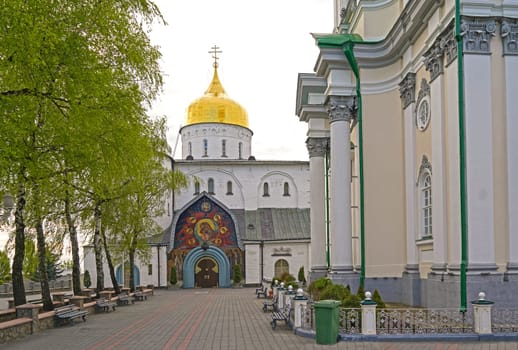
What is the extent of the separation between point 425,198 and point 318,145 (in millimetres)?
10014

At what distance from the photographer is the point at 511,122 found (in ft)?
49.9

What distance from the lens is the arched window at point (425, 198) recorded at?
19.0 metres

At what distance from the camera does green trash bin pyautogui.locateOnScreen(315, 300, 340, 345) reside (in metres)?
12.8

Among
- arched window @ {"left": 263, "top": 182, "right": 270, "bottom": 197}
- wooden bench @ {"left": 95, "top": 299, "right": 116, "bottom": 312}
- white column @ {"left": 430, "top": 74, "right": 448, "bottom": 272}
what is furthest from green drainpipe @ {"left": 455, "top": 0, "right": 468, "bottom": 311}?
arched window @ {"left": 263, "top": 182, "right": 270, "bottom": 197}

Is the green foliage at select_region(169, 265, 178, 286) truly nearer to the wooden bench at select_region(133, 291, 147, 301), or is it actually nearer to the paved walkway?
the wooden bench at select_region(133, 291, 147, 301)

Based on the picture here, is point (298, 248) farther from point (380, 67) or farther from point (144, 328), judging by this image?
point (144, 328)

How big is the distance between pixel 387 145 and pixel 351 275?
445 centimetres

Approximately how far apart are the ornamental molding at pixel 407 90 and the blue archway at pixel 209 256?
29905mm

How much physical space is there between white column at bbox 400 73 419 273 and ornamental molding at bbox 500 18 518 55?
488 cm

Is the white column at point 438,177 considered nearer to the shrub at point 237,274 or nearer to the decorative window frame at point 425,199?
the decorative window frame at point 425,199

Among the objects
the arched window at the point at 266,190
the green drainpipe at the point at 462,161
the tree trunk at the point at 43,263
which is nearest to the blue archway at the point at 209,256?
the arched window at the point at 266,190

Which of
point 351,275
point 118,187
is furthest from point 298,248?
point 351,275

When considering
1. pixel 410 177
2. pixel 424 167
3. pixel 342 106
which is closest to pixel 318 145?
pixel 342 106

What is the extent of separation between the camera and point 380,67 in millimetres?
22266
